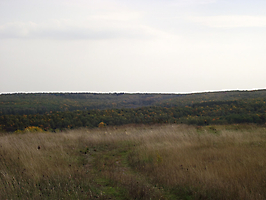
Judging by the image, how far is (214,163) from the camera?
20.8 ft

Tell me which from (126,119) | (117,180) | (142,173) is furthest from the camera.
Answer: (126,119)

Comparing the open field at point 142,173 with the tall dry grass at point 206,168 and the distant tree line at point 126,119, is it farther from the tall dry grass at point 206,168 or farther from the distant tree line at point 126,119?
the distant tree line at point 126,119

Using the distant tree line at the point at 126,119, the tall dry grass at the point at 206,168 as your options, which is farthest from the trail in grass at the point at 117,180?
the distant tree line at the point at 126,119

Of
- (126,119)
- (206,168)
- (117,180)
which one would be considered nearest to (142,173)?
(117,180)

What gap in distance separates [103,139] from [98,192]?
22.7 ft

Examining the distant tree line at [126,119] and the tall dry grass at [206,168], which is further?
the distant tree line at [126,119]

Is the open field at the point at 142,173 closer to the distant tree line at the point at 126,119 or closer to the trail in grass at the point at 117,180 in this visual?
the trail in grass at the point at 117,180

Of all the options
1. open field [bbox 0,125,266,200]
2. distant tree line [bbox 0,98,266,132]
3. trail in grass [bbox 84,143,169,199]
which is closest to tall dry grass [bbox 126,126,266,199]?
open field [bbox 0,125,266,200]

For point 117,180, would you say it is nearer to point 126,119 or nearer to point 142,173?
point 142,173

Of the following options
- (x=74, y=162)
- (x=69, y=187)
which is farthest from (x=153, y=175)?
(x=74, y=162)

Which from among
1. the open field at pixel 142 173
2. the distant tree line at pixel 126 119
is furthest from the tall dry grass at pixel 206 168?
the distant tree line at pixel 126 119

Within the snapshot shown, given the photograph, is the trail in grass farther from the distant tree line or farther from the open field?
the distant tree line

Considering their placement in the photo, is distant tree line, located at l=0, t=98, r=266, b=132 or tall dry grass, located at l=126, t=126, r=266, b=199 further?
distant tree line, located at l=0, t=98, r=266, b=132

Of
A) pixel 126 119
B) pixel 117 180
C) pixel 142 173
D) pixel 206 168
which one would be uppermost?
pixel 206 168
